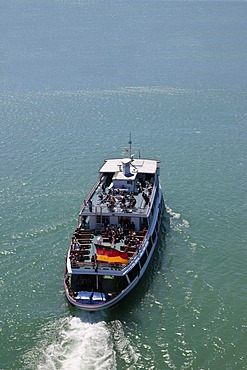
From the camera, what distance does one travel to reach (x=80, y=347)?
44.8m

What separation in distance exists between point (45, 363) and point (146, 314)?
A: 475 inches

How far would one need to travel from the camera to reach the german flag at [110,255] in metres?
52.7

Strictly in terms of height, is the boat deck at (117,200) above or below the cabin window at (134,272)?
above

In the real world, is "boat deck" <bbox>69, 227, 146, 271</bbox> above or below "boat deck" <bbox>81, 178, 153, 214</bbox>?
below

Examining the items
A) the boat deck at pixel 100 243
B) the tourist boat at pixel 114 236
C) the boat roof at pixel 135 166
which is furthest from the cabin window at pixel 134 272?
the boat roof at pixel 135 166

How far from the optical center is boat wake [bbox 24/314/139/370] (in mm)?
43144

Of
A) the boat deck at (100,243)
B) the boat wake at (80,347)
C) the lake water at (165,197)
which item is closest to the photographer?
the boat wake at (80,347)

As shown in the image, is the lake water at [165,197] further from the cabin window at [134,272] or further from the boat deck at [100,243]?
the boat deck at [100,243]

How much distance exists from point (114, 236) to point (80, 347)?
15.7 metres

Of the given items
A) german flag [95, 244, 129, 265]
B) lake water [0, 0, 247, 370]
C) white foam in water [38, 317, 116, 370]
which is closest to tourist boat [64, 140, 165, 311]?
german flag [95, 244, 129, 265]

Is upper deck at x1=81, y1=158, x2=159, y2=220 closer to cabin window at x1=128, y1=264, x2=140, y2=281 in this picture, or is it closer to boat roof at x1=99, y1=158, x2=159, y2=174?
boat roof at x1=99, y1=158, x2=159, y2=174

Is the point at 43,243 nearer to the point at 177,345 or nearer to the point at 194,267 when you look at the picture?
the point at 194,267

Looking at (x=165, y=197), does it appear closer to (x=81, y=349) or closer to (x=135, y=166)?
(x=135, y=166)

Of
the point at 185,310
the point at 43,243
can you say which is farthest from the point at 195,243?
the point at 43,243
